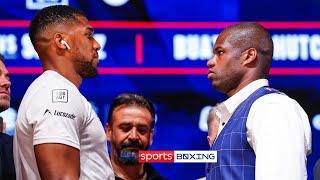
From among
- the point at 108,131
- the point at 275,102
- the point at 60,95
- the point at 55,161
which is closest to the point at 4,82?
the point at 108,131

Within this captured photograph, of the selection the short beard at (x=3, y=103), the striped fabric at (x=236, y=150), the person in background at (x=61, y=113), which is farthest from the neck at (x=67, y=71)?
the short beard at (x=3, y=103)

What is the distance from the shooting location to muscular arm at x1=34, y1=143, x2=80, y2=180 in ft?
7.83

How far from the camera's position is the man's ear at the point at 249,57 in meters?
2.85

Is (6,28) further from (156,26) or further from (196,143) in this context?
(196,143)

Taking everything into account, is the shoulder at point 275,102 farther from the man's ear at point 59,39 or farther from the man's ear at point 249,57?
the man's ear at point 59,39

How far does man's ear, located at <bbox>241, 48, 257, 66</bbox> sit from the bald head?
0.04 ft

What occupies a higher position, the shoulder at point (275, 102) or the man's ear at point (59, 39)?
the man's ear at point (59, 39)

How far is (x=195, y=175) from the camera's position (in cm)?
385

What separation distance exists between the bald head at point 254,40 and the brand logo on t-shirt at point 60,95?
698 millimetres

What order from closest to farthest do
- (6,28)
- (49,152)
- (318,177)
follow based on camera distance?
(49,152), (318,177), (6,28)

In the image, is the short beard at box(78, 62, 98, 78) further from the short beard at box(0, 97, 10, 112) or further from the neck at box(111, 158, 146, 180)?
the neck at box(111, 158, 146, 180)

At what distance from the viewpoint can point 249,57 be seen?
2.86 metres

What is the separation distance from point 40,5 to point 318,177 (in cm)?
147

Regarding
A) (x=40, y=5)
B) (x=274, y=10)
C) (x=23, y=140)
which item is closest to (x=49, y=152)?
(x=23, y=140)
